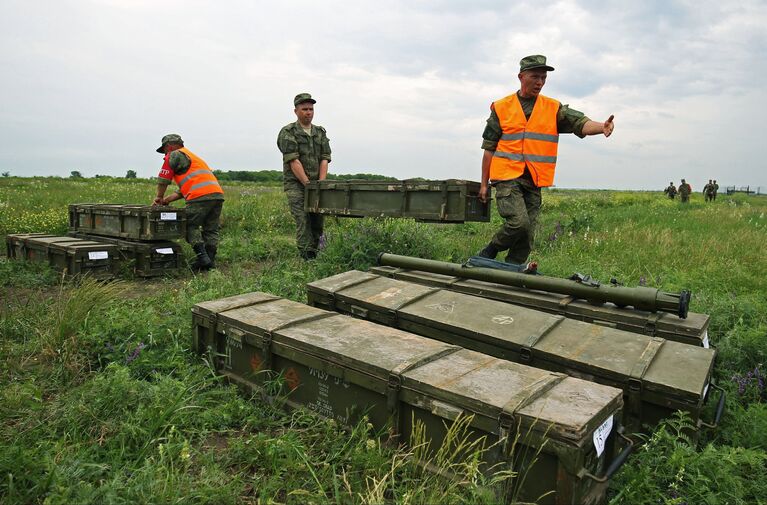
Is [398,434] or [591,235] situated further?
[591,235]

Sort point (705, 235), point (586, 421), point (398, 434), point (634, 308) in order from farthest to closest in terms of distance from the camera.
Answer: point (705, 235)
point (634, 308)
point (398, 434)
point (586, 421)

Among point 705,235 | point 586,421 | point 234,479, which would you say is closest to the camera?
point 586,421

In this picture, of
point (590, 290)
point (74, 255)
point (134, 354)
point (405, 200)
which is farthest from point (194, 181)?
point (590, 290)

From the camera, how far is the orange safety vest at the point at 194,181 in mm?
8008

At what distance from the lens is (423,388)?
8.77 ft

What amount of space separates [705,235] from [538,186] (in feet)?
22.0

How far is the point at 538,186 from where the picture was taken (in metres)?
5.73

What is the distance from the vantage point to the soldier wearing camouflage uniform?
25.7 feet

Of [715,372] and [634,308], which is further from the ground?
[634,308]

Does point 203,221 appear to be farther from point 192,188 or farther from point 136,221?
point 136,221

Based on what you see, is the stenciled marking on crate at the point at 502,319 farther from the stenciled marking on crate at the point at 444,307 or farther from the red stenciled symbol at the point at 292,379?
the red stenciled symbol at the point at 292,379

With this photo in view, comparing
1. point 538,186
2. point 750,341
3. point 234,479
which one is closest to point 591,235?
point 538,186

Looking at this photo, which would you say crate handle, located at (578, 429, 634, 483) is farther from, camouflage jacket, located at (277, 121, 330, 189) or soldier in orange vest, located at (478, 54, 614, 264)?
camouflage jacket, located at (277, 121, 330, 189)

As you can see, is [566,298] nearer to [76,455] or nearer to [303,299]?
[303,299]
